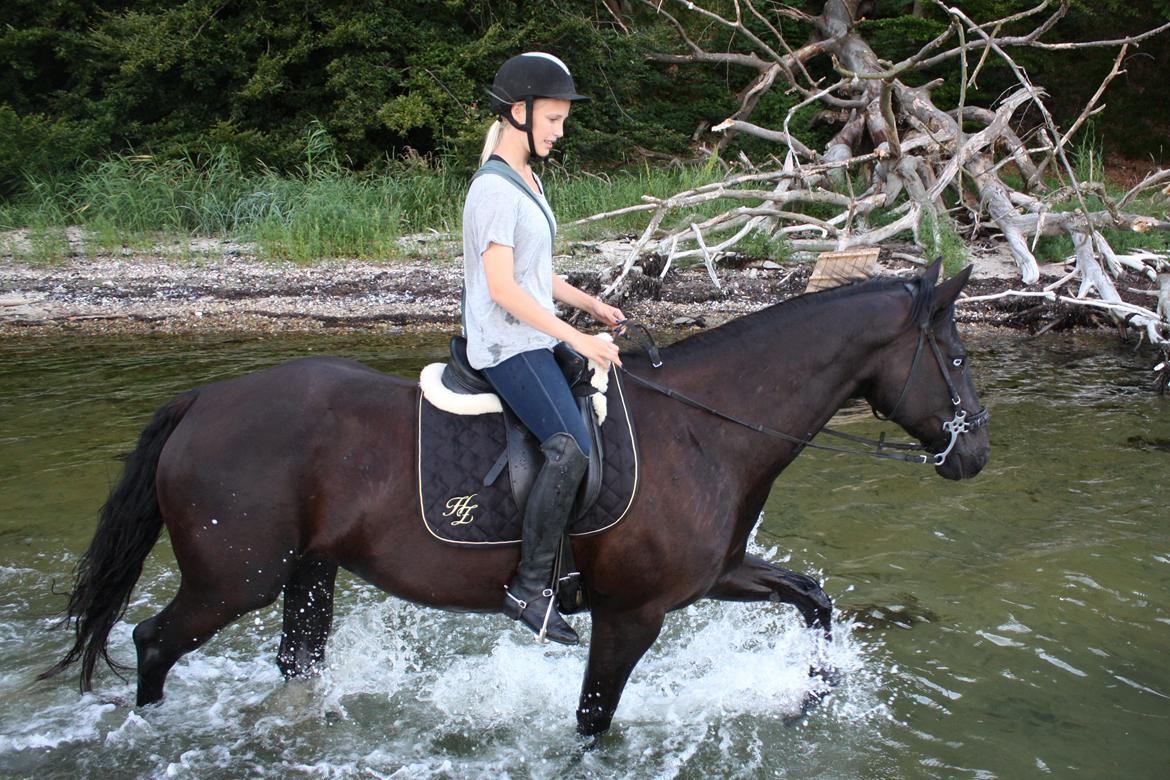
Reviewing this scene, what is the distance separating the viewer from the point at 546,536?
353cm

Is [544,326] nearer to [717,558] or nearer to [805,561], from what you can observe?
[717,558]

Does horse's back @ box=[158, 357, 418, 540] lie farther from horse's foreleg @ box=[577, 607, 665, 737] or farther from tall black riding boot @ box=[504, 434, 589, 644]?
horse's foreleg @ box=[577, 607, 665, 737]

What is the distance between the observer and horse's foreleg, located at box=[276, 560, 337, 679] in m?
4.02

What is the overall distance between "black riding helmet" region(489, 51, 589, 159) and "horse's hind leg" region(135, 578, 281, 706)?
1882 millimetres

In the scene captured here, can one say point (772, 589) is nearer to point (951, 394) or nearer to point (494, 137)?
point (951, 394)

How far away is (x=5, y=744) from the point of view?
4.02m

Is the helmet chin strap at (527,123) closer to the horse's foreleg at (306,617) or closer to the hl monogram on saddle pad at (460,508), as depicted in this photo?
the hl monogram on saddle pad at (460,508)

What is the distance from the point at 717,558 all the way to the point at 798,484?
3.44 m

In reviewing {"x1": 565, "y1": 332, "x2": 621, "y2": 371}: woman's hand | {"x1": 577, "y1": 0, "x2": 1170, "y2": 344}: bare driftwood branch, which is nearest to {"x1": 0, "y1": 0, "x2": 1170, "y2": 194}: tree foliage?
{"x1": 577, "y1": 0, "x2": 1170, "y2": 344}: bare driftwood branch

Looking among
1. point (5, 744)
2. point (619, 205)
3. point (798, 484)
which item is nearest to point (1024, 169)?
point (619, 205)

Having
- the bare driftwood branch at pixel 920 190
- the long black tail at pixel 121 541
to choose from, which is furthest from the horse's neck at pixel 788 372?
the bare driftwood branch at pixel 920 190

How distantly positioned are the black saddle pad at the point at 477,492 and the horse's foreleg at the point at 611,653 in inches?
15.4

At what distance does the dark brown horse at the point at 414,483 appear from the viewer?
3.57 metres

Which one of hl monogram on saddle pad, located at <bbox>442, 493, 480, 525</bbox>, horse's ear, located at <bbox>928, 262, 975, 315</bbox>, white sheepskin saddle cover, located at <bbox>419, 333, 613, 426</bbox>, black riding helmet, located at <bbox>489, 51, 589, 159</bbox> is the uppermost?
black riding helmet, located at <bbox>489, 51, 589, 159</bbox>
